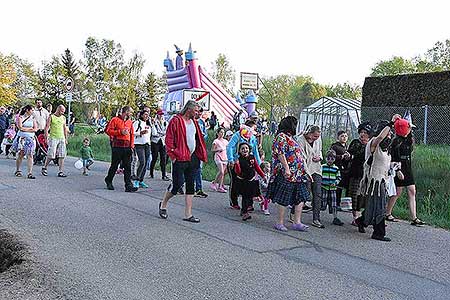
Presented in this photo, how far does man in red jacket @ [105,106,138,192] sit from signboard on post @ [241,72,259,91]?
14.1m

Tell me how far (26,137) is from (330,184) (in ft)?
24.5

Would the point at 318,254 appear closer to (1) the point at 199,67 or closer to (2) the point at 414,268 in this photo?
(2) the point at 414,268

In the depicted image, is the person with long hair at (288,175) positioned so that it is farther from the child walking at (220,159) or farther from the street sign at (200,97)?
the street sign at (200,97)

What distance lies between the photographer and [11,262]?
6.36 m

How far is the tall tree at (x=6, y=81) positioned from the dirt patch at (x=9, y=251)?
53.5 metres

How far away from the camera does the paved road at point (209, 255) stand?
5.58 m

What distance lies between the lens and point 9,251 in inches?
264

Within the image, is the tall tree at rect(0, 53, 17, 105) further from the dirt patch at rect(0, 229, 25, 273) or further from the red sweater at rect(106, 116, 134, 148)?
the dirt patch at rect(0, 229, 25, 273)

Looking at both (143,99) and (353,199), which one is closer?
(353,199)

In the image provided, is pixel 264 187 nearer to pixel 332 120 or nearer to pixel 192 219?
pixel 192 219

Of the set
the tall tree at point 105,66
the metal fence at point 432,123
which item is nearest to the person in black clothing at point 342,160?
the metal fence at point 432,123

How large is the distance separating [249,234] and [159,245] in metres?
1.47

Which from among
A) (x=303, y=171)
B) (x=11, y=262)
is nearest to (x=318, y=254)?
(x=303, y=171)

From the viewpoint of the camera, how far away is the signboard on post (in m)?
25.7
